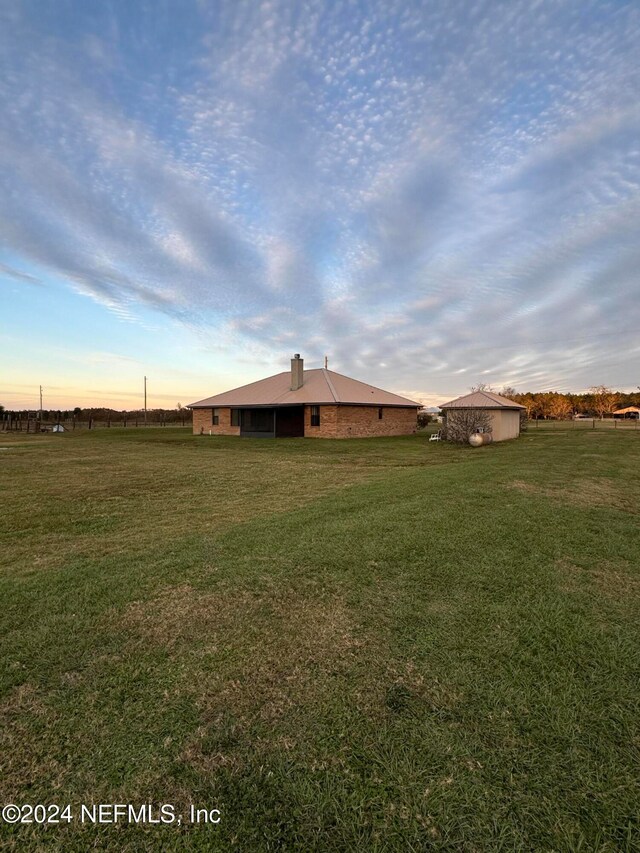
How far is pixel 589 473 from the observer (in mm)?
10617

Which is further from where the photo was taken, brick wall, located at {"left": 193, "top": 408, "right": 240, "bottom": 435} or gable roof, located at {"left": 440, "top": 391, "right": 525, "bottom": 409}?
brick wall, located at {"left": 193, "top": 408, "right": 240, "bottom": 435}

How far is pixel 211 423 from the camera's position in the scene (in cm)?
3052

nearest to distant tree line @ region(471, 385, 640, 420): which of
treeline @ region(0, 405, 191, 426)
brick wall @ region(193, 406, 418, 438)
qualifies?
brick wall @ region(193, 406, 418, 438)

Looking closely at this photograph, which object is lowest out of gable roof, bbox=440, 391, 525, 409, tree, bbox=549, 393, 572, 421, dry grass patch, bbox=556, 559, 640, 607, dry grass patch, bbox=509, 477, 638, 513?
dry grass patch, bbox=556, 559, 640, 607

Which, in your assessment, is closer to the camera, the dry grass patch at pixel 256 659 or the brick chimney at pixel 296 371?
the dry grass patch at pixel 256 659

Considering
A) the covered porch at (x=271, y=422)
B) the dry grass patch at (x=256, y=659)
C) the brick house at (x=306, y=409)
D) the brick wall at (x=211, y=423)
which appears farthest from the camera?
the brick wall at (x=211, y=423)

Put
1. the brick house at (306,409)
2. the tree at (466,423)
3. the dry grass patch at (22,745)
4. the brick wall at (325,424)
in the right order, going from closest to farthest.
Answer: the dry grass patch at (22,745) → the tree at (466,423) → the brick wall at (325,424) → the brick house at (306,409)

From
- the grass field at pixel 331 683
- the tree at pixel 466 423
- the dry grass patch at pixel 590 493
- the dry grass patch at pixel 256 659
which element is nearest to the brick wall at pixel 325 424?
the tree at pixel 466 423

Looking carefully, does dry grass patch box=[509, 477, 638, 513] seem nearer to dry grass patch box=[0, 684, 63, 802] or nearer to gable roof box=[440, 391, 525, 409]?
dry grass patch box=[0, 684, 63, 802]

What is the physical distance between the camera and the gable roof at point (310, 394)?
2639 cm

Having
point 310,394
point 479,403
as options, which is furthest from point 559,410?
point 310,394

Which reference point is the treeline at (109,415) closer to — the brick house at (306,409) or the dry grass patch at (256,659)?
the brick house at (306,409)

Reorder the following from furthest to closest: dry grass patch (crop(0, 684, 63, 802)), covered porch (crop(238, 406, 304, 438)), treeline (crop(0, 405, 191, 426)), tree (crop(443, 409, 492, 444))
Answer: treeline (crop(0, 405, 191, 426)) → covered porch (crop(238, 406, 304, 438)) → tree (crop(443, 409, 492, 444)) → dry grass patch (crop(0, 684, 63, 802))

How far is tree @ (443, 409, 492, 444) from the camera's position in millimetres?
22312
